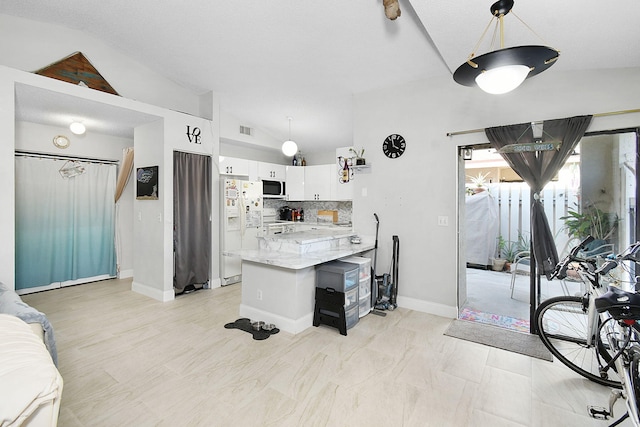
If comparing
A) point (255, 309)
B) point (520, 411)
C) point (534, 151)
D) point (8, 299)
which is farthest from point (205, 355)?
point (534, 151)

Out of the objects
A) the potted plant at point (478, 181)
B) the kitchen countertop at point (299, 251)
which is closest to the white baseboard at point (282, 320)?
the kitchen countertop at point (299, 251)

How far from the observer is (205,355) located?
2734 mm

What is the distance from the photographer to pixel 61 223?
15.6 feet

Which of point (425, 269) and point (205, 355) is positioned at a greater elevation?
point (425, 269)

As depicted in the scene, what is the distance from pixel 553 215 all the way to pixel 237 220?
14.0ft

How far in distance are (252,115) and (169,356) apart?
4.02m

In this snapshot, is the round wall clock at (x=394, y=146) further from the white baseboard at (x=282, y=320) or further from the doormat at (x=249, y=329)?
the doormat at (x=249, y=329)

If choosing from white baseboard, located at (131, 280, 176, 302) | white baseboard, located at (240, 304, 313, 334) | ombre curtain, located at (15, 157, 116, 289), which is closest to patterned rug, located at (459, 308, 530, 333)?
white baseboard, located at (240, 304, 313, 334)

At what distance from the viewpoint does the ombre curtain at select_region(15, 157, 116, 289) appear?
174 inches

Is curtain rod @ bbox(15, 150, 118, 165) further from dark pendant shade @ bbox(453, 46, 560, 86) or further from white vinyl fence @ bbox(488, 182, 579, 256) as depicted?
white vinyl fence @ bbox(488, 182, 579, 256)

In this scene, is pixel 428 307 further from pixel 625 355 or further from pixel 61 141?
pixel 61 141

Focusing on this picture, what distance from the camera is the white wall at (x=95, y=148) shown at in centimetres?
439

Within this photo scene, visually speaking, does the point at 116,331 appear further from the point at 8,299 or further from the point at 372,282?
the point at 372,282

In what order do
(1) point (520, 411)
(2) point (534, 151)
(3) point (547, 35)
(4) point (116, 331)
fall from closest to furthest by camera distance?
(1) point (520, 411) < (3) point (547, 35) < (2) point (534, 151) < (4) point (116, 331)
